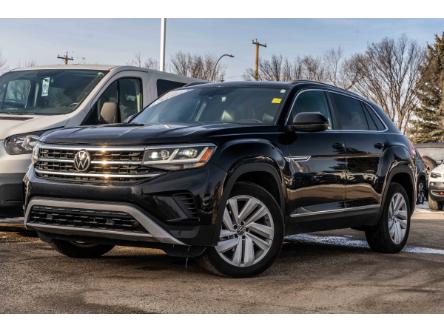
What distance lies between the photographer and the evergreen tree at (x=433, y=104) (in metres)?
46.2

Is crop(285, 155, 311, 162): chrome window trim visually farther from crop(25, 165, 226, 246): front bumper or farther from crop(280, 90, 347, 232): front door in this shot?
crop(25, 165, 226, 246): front bumper

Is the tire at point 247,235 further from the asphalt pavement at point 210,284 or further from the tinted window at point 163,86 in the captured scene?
the tinted window at point 163,86

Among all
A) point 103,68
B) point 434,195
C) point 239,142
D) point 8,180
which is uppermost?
point 103,68

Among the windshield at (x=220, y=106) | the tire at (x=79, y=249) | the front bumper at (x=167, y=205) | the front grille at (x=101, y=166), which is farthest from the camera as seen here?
the tire at (x=79, y=249)

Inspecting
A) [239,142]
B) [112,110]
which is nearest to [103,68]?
[112,110]

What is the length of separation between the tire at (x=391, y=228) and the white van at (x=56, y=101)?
123 inches

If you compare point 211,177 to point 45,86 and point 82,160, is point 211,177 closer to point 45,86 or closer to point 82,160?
point 82,160

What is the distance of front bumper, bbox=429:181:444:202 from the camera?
16906 millimetres

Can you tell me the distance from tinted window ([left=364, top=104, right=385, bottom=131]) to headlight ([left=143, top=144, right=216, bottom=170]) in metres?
3.06

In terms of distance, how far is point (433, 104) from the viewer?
5288 cm

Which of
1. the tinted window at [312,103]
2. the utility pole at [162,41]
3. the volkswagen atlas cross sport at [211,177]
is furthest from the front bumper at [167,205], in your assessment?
the utility pole at [162,41]

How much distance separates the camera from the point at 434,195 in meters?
17.1
